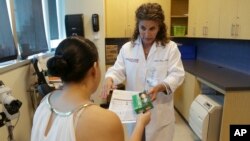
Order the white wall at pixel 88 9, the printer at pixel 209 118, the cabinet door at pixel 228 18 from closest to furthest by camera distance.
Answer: the printer at pixel 209 118
the cabinet door at pixel 228 18
the white wall at pixel 88 9

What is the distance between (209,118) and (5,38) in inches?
82.4

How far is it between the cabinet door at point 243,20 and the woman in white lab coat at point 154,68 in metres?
1.27

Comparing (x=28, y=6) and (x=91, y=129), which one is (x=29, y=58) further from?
(x=91, y=129)

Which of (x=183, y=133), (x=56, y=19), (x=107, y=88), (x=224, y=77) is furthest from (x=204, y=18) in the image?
(x=107, y=88)

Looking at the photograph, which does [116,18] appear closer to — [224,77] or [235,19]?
[235,19]

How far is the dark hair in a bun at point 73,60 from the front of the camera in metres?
0.86

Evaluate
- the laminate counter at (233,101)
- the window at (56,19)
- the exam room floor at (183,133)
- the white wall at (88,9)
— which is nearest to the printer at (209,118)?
the laminate counter at (233,101)

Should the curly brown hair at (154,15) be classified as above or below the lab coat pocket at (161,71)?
above

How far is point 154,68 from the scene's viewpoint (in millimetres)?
1737

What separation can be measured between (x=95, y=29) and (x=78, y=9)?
0.42 metres

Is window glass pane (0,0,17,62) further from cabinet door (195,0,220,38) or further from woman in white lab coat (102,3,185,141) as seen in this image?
cabinet door (195,0,220,38)

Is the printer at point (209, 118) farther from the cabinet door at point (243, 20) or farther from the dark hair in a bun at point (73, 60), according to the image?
the dark hair in a bun at point (73, 60)

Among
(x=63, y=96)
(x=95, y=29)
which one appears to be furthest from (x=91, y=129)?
(x=95, y=29)

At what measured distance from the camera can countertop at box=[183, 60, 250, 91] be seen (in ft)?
7.64
